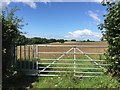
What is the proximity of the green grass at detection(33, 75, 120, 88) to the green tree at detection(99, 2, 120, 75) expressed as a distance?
2424 millimetres

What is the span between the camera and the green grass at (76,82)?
49.8ft

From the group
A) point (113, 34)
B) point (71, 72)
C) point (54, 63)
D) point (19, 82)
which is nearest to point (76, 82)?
point (71, 72)

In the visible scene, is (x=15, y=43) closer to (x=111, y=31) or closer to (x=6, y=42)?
(x=6, y=42)

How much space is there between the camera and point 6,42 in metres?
16.0

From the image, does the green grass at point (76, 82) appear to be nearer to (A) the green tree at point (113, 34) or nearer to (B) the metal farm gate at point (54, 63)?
(B) the metal farm gate at point (54, 63)

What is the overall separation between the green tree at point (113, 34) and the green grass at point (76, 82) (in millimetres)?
2424

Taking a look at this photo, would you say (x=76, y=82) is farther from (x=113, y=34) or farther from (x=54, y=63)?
(x=113, y=34)

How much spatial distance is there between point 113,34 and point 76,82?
3.99 meters

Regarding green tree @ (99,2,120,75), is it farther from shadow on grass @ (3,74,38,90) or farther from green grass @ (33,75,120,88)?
shadow on grass @ (3,74,38,90)

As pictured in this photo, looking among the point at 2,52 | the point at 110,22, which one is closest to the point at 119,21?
the point at 110,22

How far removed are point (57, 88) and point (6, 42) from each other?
10.00ft

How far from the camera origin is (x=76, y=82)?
15758mm

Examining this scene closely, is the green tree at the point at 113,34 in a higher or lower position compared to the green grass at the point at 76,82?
higher

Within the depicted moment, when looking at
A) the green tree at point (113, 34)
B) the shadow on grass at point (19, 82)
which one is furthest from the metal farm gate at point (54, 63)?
the green tree at point (113, 34)
